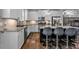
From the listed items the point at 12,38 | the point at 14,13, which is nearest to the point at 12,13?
the point at 14,13

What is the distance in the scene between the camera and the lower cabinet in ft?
9.02

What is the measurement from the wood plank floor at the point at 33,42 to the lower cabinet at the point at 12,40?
0.32 feet

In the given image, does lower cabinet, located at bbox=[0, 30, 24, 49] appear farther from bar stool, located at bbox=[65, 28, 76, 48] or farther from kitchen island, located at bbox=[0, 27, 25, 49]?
bar stool, located at bbox=[65, 28, 76, 48]

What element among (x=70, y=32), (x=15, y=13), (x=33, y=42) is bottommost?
(x=33, y=42)

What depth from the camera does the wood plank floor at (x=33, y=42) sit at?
2.75 m

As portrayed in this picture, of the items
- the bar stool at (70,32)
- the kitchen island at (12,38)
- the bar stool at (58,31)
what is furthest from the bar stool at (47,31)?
the kitchen island at (12,38)

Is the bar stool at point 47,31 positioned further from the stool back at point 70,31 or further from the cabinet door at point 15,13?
the cabinet door at point 15,13

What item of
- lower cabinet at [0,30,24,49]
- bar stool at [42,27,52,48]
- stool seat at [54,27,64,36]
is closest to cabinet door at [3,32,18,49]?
lower cabinet at [0,30,24,49]

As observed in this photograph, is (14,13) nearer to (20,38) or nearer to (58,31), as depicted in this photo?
(20,38)

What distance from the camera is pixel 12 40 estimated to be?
9.15 feet

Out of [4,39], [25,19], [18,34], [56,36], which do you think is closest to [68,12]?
[56,36]

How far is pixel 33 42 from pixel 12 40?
1.38ft

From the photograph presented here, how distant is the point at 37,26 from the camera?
2768 millimetres
